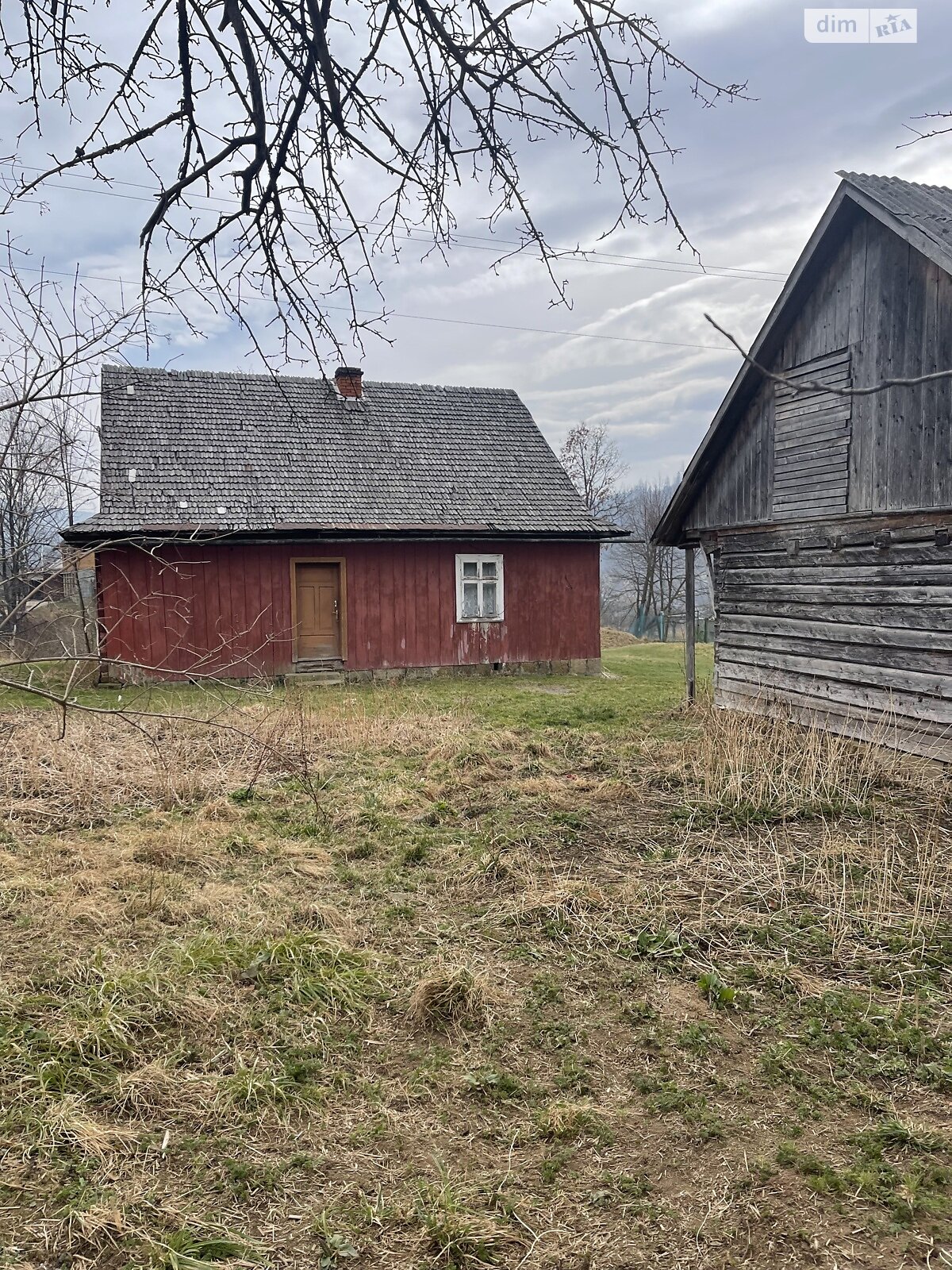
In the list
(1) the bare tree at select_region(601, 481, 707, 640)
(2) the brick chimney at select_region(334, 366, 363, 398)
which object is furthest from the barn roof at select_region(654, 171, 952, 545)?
(1) the bare tree at select_region(601, 481, 707, 640)

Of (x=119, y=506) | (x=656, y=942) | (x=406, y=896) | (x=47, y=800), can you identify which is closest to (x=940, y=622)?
(x=656, y=942)

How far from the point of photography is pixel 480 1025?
361 cm

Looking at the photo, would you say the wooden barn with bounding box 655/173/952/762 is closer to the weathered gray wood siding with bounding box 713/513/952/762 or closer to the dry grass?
the weathered gray wood siding with bounding box 713/513/952/762

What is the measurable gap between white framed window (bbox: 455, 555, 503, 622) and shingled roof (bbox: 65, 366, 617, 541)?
816 millimetres

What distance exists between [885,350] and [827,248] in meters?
1.43

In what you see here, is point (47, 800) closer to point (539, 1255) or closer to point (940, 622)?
point (539, 1255)

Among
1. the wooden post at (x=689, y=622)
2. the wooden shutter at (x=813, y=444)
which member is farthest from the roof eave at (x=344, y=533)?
the wooden shutter at (x=813, y=444)

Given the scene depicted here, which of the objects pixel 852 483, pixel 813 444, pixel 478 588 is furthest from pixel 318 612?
pixel 852 483

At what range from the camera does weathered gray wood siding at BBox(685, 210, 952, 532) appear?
7.18m

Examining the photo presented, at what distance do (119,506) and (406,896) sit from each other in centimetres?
1045

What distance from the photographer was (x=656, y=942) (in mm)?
4289

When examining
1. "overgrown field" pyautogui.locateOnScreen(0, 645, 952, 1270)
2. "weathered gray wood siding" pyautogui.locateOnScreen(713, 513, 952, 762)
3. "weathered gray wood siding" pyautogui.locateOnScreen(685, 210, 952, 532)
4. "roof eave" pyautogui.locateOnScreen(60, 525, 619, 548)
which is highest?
"weathered gray wood siding" pyautogui.locateOnScreen(685, 210, 952, 532)

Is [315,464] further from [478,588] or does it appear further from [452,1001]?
[452,1001]

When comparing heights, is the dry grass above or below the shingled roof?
below
